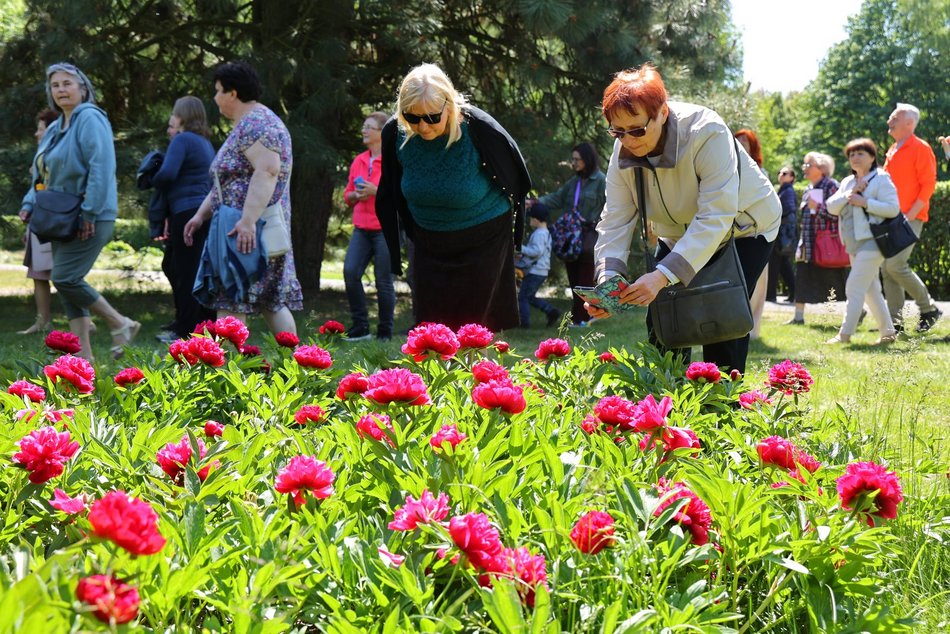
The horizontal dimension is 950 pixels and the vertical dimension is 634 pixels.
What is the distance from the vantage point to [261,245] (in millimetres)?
5125

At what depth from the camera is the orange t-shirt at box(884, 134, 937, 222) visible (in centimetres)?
790

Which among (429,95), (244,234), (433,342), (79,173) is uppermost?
(429,95)

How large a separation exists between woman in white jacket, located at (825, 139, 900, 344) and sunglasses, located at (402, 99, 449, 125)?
4.57m

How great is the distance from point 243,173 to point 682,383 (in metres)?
2.79

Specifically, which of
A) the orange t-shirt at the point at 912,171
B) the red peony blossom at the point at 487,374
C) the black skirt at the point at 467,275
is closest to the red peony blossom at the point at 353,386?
the red peony blossom at the point at 487,374

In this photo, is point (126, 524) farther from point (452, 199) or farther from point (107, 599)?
point (452, 199)

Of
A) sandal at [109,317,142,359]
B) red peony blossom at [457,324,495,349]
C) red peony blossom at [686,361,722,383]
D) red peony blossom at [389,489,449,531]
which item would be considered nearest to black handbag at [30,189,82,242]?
sandal at [109,317,142,359]

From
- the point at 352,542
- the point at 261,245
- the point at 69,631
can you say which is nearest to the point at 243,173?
the point at 261,245

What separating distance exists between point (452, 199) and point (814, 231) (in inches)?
233

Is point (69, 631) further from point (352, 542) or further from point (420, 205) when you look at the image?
point (420, 205)

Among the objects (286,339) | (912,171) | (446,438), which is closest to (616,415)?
(446,438)

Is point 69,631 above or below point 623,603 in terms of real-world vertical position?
above

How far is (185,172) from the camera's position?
270 inches

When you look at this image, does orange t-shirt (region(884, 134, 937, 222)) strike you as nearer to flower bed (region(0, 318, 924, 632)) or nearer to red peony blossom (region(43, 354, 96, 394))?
flower bed (region(0, 318, 924, 632))
